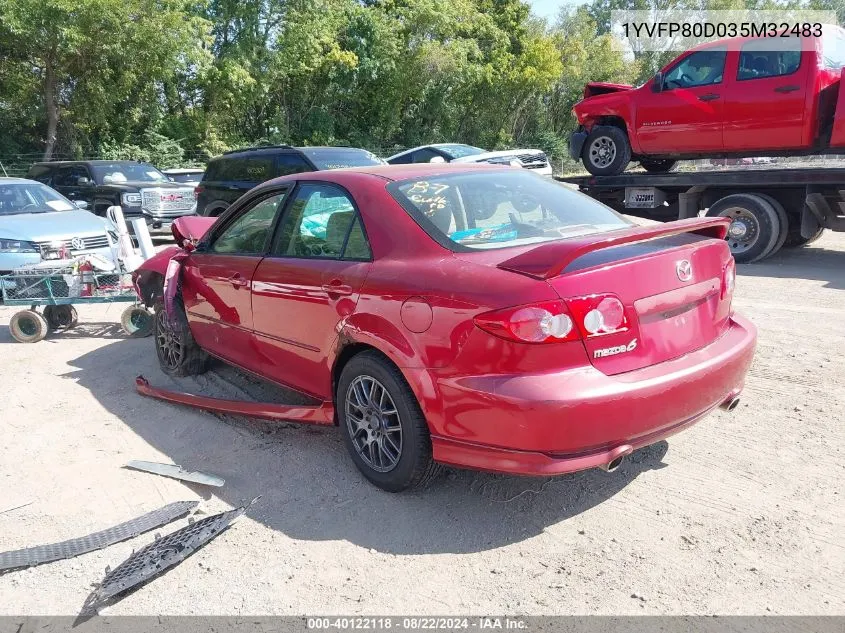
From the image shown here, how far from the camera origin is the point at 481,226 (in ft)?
12.1

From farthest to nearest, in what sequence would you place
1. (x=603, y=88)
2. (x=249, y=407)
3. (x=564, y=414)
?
(x=603, y=88)
(x=249, y=407)
(x=564, y=414)

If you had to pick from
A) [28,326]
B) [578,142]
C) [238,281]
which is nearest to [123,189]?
[28,326]

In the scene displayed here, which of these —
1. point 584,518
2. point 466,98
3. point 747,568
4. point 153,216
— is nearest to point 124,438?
point 584,518

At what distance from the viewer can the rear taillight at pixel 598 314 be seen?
2984 mm

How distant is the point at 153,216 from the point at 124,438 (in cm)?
1017

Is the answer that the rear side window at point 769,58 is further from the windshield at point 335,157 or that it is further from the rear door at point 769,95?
the windshield at point 335,157

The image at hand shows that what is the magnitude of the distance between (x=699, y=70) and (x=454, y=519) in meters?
8.53

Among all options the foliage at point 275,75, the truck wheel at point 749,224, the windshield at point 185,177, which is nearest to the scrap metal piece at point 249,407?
the truck wheel at point 749,224

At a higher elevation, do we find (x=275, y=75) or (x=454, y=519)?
(x=275, y=75)

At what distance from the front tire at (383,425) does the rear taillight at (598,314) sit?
0.88m

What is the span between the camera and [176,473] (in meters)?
4.04

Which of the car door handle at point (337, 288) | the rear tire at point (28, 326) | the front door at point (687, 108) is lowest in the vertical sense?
the rear tire at point (28, 326)

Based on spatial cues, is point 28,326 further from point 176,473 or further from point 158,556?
point 158,556

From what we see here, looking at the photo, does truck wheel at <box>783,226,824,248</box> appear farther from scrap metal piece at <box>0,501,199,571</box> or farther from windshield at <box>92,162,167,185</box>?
windshield at <box>92,162,167,185</box>
